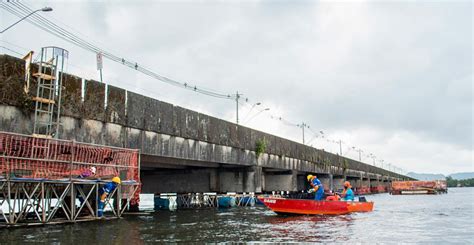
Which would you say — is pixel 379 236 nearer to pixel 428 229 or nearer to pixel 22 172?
pixel 428 229

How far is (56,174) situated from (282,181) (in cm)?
3525

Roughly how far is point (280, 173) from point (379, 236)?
35.1 meters

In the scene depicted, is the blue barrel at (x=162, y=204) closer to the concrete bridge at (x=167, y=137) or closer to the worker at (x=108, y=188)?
the concrete bridge at (x=167, y=137)

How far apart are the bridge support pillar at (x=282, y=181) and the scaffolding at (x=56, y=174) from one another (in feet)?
95.0

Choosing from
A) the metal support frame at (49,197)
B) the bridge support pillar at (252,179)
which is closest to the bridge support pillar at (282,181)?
the bridge support pillar at (252,179)

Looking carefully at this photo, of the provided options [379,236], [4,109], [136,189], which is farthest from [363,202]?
[4,109]

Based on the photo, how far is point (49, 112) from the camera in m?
20.8

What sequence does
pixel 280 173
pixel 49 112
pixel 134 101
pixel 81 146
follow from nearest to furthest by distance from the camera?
pixel 49 112 → pixel 81 146 → pixel 134 101 → pixel 280 173

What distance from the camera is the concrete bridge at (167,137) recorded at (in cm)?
2039

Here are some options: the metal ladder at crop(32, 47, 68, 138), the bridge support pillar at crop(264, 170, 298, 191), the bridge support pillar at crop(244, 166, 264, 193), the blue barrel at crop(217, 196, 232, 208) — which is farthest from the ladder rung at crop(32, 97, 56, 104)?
the bridge support pillar at crop(264, 170, 298, 191)

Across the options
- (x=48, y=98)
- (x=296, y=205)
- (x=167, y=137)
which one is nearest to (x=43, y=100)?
(x=48, y=98)

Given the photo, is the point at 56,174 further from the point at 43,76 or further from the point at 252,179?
the point at 252,179

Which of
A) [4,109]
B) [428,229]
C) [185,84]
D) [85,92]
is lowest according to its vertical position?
[428,229]

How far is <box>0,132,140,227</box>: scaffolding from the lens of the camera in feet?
62.7
